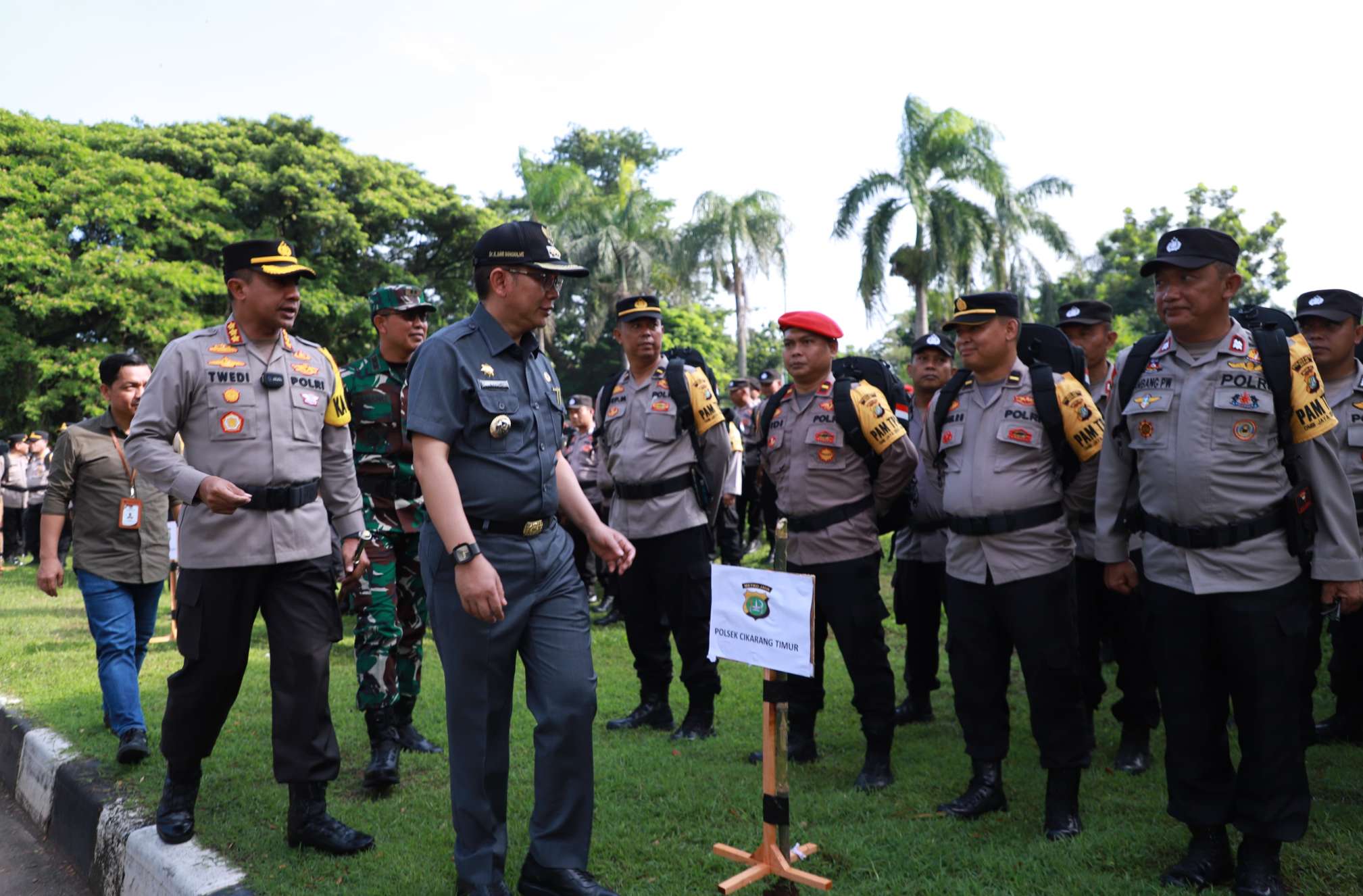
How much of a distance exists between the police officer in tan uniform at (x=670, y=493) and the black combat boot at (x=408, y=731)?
1.05 m

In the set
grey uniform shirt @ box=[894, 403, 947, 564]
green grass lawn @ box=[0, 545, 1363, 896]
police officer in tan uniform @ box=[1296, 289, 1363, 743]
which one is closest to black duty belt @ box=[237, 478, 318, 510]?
green grass lawn @ box=[0, 545, 1363, 896]

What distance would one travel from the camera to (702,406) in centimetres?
545

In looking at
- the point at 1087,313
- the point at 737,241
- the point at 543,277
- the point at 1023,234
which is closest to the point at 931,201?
the point at 1023,234

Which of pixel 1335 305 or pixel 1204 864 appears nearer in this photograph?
pixel 1204 864

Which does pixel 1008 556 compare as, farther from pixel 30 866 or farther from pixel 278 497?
pixel 30 866

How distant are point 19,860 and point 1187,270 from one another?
5531mm

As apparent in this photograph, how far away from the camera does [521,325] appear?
11.1ft

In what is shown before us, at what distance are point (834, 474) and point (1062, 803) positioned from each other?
1.73 m

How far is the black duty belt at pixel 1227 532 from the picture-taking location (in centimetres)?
332

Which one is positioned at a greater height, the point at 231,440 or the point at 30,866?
the point at 231,440

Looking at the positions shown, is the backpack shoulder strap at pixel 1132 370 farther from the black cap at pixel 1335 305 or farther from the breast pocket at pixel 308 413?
the breast pocket at pixel 308 413

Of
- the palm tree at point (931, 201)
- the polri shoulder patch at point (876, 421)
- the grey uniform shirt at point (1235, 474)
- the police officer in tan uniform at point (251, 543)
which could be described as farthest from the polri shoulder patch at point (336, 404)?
the palm tree at point (931, 201)

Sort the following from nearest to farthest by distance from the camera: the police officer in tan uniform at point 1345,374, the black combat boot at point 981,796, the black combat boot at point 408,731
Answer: the black combat boot at point 981,796, the police officer in tan uniform at point 1345,374, the black combat boot at point 408,731

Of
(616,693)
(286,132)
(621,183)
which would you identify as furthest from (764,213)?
(616,693)
